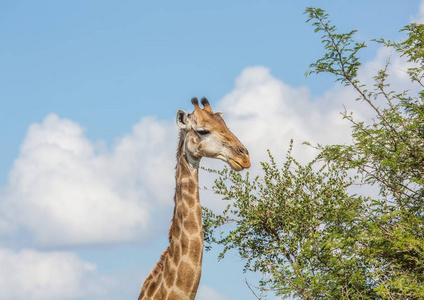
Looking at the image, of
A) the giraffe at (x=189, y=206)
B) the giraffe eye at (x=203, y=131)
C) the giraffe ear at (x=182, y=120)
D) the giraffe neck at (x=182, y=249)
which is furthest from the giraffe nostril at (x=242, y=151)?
the giraffe ear at (x=182, y=120)

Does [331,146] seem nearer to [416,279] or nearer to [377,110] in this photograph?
[377,110]

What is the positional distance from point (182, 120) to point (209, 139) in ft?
2.44

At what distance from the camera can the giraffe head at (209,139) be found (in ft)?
35.9

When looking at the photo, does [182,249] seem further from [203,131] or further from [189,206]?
[203,131]

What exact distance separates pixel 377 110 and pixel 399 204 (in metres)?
2.15

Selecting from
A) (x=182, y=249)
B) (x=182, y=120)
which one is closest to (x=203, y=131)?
(x=182, y=120)

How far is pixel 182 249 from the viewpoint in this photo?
10.9 meters

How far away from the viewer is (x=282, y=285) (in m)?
13.8

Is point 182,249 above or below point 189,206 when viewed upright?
below

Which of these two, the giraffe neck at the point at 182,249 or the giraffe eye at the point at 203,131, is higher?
the giraffe eye at the point at 203,131

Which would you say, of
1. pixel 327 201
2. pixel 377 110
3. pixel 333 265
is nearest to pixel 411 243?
pixel 333 265

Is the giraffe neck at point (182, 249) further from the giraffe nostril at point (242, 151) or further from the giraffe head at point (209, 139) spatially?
the giraffe nostril at point (242, 151)

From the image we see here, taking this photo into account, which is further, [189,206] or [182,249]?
[189,206]

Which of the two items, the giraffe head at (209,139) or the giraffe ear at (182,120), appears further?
the giraffe ear at (182,120)
